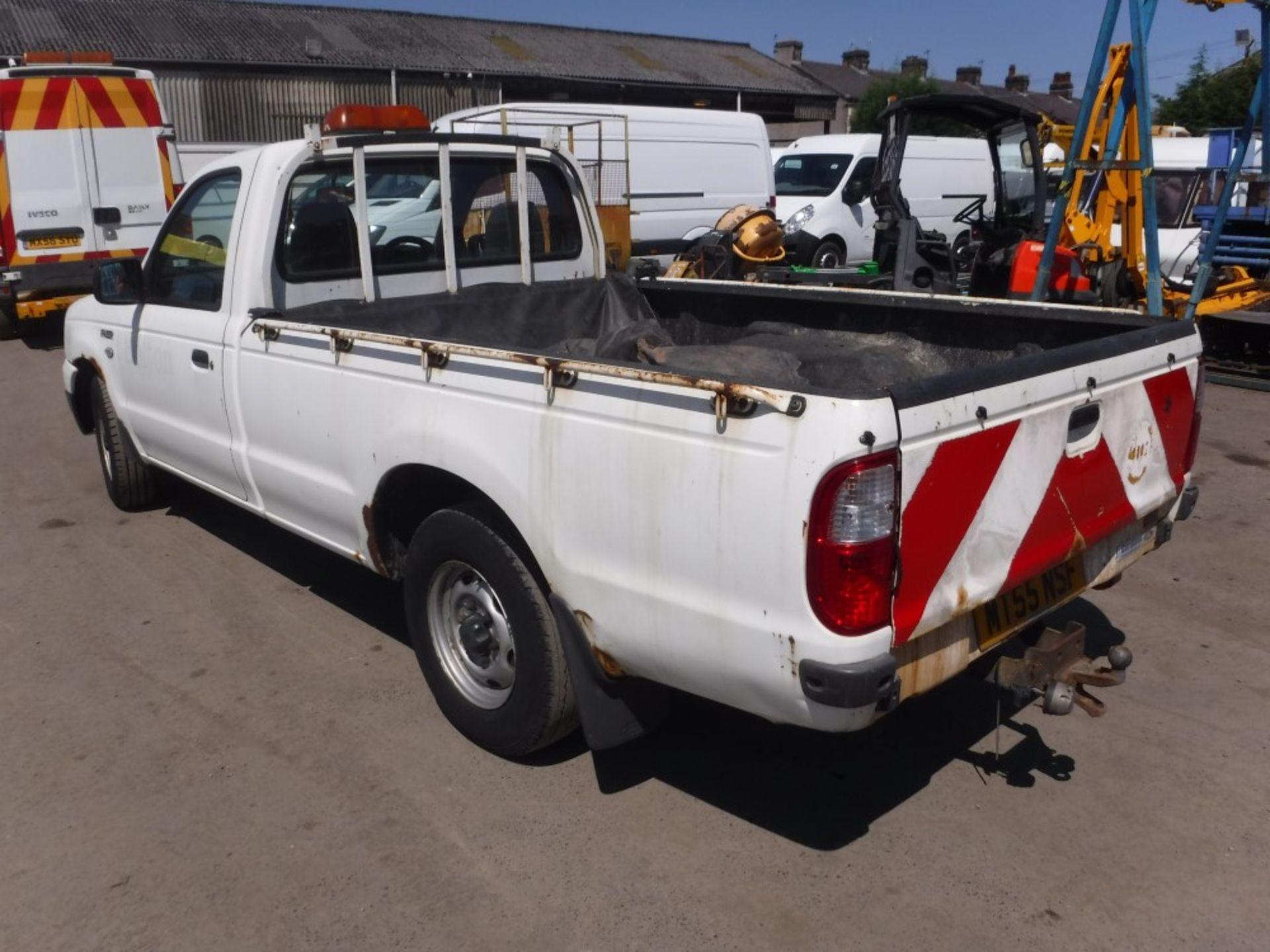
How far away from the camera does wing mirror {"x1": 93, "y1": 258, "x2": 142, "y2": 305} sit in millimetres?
5250

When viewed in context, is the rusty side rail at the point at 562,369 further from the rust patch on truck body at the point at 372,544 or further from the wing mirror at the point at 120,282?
the wing mirror at the point at 120,282

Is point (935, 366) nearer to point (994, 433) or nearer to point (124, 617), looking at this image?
point (994, 433)

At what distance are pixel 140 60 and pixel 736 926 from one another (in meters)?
26.0

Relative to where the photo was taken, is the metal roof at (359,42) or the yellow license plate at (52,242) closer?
the yellow license plate at (52,242)

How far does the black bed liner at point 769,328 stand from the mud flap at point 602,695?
0.79 m

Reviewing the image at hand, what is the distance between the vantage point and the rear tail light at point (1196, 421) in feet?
12.2

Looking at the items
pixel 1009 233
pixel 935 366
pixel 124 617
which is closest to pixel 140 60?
pixel 1009 233

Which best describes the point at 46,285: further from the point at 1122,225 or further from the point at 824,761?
the point at 824,761

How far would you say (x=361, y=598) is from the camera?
5.24 metres

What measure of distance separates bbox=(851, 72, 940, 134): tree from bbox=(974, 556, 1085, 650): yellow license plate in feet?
112

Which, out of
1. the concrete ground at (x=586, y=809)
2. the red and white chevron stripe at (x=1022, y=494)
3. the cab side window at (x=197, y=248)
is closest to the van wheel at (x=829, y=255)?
the concrete ground at (x=586, y=809)

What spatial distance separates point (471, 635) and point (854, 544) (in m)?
1.64

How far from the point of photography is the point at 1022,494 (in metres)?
3.00

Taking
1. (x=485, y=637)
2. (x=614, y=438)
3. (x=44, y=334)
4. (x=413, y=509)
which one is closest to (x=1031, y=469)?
(x=614, y=438)
